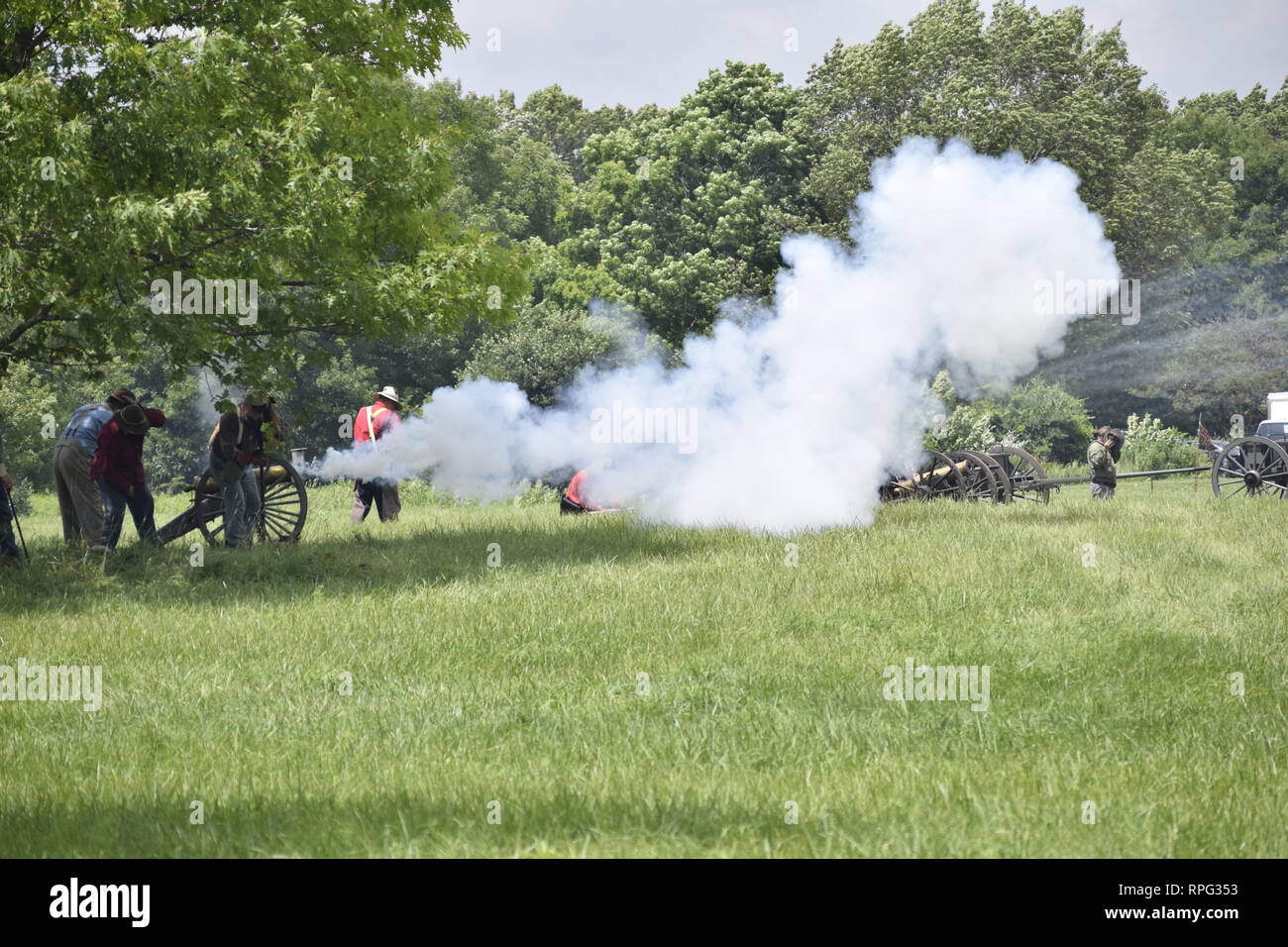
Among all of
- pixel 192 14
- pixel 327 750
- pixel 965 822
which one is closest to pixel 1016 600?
pixel 965 822

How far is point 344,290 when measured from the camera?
12.1 metres

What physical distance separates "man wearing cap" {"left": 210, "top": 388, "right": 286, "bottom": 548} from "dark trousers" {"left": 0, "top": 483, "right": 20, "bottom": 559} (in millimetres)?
2041

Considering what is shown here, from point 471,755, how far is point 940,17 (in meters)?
32.5

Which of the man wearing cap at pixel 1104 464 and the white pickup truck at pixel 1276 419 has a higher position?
the white pickup truck at pixel 1276 419

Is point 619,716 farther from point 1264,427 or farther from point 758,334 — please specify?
point 1264,427

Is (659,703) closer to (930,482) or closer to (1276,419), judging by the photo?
(930,482)

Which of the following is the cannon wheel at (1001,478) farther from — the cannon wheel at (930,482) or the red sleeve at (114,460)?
the red sleeve at (114,460)

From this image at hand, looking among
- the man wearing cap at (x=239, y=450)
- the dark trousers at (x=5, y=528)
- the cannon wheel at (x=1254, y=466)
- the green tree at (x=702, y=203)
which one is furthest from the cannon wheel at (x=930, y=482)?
the green tree at (x=702, y=203)

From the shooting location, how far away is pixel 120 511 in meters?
12.7

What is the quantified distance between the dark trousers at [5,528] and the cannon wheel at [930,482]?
1105 centimetres

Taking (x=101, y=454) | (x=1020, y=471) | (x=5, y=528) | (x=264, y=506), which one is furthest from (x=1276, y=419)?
(x=5, y=528)

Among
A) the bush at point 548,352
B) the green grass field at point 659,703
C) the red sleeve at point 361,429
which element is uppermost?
the bush at point 548,352

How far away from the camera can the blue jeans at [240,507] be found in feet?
42.5

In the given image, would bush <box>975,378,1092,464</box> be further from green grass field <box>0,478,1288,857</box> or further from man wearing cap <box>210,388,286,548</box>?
man wearing cap <box>210,388,286,548</box>
